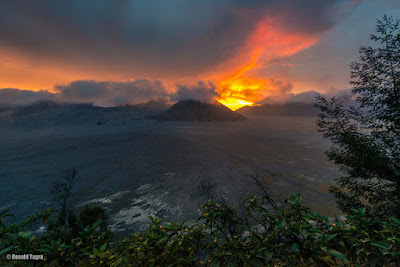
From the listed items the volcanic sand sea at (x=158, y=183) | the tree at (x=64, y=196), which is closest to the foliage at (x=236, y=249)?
the volcanic sand sea at (x=158, y=183)

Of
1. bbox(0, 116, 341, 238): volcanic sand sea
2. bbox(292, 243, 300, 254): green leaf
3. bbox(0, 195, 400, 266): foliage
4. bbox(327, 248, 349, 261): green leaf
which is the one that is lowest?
bbox(0, 116, 341, 238): volcanic sand sea

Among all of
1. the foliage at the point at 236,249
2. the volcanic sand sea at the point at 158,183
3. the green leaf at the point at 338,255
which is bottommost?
the volcanic sand sea at the point at 158,183

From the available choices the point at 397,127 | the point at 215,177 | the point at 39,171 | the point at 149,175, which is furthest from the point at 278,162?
the point at 39,171

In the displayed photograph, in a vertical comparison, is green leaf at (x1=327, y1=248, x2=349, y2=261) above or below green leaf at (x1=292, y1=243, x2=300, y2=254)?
above

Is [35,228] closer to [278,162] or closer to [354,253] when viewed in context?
[354,253]

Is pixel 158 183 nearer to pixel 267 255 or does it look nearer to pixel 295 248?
pixel 267 255

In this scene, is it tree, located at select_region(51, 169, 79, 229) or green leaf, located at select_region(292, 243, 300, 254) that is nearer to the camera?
green leaf, located at select_region(292, 243, 300, 254)

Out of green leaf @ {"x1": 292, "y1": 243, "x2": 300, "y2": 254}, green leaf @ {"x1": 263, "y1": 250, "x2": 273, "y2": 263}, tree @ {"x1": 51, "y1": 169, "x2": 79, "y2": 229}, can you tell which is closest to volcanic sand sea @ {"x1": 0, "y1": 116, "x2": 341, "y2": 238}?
tree @ {"x1": 51, "y1": 169, "x2": 79, "y2": 229}

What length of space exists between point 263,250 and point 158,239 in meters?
1.94

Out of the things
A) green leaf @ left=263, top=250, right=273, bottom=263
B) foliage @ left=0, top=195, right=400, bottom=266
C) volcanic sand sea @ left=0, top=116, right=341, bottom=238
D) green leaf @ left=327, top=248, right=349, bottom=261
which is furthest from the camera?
volcanic sand sea @ left=0, top=116, right=341, bottom=238

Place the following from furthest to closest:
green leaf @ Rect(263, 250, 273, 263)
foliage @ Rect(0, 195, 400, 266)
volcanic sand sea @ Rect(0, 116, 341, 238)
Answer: volcanic sand sea @ Rect(0, 116, 341, 238)
foliage @ Rect(0, 195, 400, 266)
green leaf @ Rect(263, 250, 273, 263)

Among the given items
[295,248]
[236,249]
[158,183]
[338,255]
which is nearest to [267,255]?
[295,248]

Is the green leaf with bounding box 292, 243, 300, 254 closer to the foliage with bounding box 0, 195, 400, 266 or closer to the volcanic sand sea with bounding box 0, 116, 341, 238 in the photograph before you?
the foliage with bounding box 0, 195, 400, 266

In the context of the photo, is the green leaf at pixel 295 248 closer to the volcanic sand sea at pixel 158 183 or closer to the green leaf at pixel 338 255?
the green leaf at pixel 338 255
